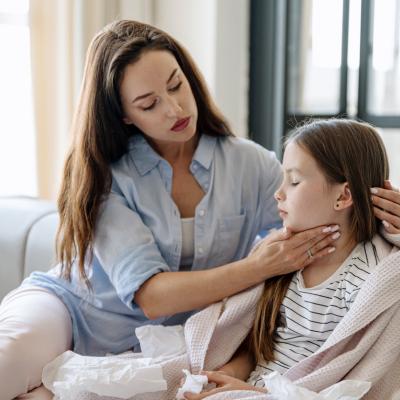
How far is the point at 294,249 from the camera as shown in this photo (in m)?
1.48

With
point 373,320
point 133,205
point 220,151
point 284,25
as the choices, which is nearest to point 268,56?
point 284,25

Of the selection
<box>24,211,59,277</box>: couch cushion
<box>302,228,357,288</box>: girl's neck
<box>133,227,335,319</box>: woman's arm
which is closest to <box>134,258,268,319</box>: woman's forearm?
<box>133,227,335,319</box>: woman's arm

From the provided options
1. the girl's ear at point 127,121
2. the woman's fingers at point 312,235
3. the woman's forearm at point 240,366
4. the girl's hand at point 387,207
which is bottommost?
the woman's forearm at point 240,366

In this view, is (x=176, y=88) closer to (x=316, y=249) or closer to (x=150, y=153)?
(x=150, y=153)

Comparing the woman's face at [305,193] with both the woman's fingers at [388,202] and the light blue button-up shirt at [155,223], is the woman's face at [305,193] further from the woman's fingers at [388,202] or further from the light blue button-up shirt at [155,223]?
the light blue button-up shirt at [155,223]

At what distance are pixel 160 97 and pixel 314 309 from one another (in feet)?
1.97

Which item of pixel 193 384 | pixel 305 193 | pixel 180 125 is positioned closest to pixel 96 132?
pixel 180 125

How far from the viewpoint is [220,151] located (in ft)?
5.96

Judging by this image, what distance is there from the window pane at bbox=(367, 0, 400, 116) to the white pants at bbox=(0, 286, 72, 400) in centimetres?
163

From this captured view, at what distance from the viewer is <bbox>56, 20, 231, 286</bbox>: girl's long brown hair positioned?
5.45ft

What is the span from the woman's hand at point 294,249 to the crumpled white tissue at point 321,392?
27 cm

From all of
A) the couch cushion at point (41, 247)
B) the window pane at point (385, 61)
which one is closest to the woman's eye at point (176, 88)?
the couch cushion at point (41, 247)

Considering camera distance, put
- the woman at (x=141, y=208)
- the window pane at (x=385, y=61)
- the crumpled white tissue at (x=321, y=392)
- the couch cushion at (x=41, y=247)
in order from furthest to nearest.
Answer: the window pane at (x=385, y=61)
the couch cushion at (x=41, y=247)
the woman at (x=141, y=208)
the crumpled white tissue at (x=321, y=392)

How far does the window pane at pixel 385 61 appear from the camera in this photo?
2746 mm
